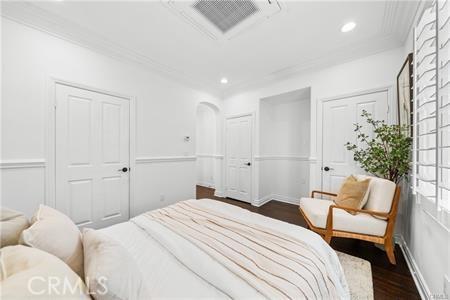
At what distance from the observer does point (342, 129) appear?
109 inches

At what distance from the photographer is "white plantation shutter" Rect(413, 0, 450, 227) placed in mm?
1081

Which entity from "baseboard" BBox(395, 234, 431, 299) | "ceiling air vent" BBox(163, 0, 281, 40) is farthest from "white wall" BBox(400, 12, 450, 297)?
"ceiling air vent" BBox(163, 0, 281, 40)

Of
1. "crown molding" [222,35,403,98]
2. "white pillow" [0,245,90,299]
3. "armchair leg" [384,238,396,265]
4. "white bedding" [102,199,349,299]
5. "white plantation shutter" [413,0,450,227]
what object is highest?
"crown molding" [222,35,403,98]

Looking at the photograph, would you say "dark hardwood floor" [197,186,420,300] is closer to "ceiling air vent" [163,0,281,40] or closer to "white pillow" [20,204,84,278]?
"white pillow" [20,204,84,278]

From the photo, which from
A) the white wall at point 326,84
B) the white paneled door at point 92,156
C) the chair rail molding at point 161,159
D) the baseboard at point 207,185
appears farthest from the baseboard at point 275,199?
the white paneled door at point 92,156

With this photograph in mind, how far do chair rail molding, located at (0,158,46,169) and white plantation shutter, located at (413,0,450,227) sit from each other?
3.49 m

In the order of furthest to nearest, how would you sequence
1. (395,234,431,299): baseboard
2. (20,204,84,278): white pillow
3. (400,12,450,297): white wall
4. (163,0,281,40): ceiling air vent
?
(163,0,281,40): ceiling air vent < (395,234,431,299): baseboard < (400,12,450,297): white wall < (20,204,84,278): white pillow

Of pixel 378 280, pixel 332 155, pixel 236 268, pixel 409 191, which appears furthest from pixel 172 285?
pixel 332 155

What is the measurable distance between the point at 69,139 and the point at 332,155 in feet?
12.4

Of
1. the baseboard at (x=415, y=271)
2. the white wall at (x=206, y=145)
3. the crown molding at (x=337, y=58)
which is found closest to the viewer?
the baseboard at (x=415, y=271)

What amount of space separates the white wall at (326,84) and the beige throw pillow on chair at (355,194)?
886 mm

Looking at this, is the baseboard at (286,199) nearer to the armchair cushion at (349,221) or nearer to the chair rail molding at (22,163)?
the armchair cushion at (349,221)

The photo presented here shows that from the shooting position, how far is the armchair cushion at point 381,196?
1.85 m

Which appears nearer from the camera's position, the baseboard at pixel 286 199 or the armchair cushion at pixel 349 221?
the armchair cushion at pixel 349 221
